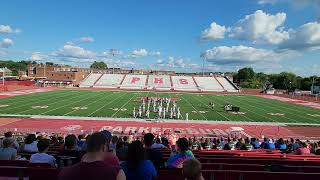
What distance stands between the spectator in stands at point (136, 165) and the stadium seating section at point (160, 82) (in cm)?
8764

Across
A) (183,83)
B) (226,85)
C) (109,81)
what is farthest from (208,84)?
(109,81)

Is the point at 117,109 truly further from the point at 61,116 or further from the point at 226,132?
the point at 226,132

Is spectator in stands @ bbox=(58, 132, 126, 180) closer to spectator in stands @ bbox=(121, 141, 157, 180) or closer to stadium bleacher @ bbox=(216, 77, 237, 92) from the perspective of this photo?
spectator in stands @ bbox=(121, 141, 157, 180)

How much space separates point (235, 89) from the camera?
96938 mm

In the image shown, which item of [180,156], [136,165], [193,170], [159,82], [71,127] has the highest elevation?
[159,82]

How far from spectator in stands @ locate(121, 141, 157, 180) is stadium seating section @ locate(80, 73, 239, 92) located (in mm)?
87636

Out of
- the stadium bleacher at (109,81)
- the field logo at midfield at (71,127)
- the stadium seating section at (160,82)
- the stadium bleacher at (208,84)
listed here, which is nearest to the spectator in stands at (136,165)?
the field logo at midfield at (71,127)

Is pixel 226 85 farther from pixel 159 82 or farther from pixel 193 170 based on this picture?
pixel 193 170

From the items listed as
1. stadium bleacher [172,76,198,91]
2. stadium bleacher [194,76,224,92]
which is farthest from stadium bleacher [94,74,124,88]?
stadium bleacher [194,76,224,92]

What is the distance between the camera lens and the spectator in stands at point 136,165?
496 cm

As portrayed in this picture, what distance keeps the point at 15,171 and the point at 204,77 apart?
111m

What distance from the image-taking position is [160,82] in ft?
345

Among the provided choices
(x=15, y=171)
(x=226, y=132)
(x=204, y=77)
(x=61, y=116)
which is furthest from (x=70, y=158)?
(x=204, y=77)

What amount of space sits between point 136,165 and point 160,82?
100 metres
